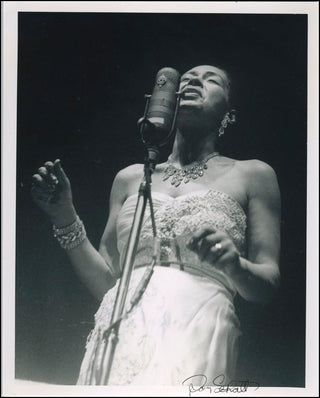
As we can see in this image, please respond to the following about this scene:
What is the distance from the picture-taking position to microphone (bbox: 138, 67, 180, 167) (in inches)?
74.2

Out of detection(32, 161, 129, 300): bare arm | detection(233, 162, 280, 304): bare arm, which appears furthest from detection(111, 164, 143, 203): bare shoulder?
detection(233, 162, 280, 304): bare arm

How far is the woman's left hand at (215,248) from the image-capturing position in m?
1.75

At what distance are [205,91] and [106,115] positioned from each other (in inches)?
11.6

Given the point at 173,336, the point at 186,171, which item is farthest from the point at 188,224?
the point at 173,336

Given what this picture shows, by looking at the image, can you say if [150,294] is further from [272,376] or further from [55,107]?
[55,107]

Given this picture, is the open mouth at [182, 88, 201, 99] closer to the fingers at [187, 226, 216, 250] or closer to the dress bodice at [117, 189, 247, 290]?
the dress bodice at [117, 189, 247, 290]

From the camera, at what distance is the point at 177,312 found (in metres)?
1.75

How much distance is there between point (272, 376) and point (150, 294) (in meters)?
0.40

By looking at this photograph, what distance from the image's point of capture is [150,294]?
177 cm

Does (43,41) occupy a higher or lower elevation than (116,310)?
higher

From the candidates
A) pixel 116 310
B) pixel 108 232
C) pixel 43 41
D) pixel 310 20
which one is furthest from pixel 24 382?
pixel 310 20
